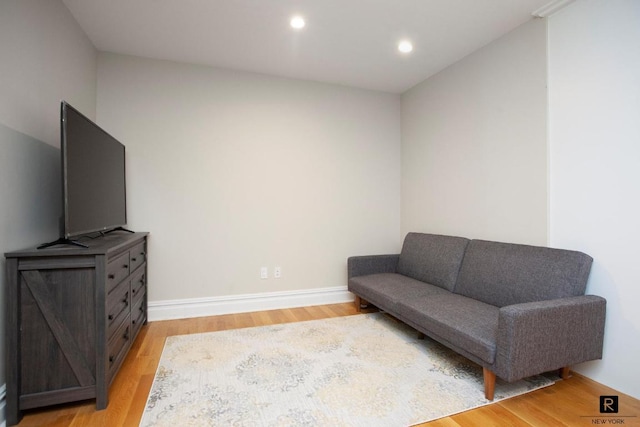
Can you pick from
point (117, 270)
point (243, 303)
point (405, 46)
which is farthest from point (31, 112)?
point (405, 46)

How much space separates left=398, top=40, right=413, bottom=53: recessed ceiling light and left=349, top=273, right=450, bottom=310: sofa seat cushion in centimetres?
226

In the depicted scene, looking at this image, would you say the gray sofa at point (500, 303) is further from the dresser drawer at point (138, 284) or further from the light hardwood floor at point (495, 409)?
the dresser drawer at point (138, 284)

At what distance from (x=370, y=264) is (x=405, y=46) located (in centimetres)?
224

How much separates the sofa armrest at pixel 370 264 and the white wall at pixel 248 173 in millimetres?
399

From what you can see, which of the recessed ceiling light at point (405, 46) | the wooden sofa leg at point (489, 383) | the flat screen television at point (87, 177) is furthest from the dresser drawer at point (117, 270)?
the recessed ceiling light at point (405, 46)

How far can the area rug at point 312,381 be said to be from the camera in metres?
1.67

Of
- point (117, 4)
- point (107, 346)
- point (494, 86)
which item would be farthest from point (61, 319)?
point (494, 86)

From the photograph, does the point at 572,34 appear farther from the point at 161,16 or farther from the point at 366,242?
the point at 161,16

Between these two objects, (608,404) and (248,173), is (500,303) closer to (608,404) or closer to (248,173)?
(608,404)

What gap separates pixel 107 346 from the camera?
1.75m

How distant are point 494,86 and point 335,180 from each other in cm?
187

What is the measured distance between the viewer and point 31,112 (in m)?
1.85

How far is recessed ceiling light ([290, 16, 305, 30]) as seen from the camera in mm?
2422

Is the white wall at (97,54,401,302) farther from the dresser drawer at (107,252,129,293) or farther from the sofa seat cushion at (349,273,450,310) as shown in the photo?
the dresser drawer at (107,252,129,293)
